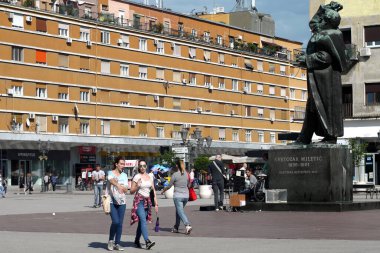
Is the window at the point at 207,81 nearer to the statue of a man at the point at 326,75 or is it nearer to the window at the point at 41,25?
the window at the point at 41,25

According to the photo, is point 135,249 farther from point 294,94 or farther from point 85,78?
point 294,94

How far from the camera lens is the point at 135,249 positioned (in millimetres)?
17672

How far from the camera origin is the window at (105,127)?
84.9 meters

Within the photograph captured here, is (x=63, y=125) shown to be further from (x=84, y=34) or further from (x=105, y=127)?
(x=84, y=34)

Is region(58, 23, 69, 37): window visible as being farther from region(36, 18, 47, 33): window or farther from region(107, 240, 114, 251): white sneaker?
region(107, 240, 114, 251): white sneaker

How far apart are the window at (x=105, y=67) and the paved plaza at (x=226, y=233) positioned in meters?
56.3

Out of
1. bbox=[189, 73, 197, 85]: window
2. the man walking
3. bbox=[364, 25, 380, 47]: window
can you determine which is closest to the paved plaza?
the man walking

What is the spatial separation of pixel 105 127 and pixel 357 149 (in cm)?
3781

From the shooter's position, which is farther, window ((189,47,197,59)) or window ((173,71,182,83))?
window ((189,47,197,59))

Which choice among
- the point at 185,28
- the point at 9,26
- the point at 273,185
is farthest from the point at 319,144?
the point at 185,28

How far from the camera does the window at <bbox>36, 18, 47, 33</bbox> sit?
7844 centimetres

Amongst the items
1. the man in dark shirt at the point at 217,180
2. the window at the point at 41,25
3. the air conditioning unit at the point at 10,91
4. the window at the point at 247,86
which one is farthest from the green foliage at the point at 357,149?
the window at the point at 247,86

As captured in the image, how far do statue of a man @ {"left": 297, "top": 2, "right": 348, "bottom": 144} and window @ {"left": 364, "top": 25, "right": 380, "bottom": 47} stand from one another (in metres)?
25.5

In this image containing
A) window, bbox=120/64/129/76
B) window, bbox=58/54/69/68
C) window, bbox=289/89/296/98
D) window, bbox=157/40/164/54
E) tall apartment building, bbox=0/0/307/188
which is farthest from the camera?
window, bbox=289/89/296/98
